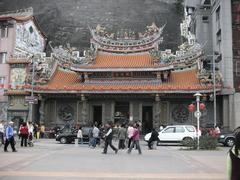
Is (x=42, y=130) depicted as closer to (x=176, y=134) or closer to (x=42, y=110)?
(x=42, y=110)

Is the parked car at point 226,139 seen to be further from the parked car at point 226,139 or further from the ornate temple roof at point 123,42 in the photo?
the ornate temple roof at point 123,42

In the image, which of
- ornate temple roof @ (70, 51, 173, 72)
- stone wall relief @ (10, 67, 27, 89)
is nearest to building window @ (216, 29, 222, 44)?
ornate temple roof @ (70, 51, 173, 72)

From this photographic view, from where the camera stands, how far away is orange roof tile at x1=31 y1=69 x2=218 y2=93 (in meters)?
35.5

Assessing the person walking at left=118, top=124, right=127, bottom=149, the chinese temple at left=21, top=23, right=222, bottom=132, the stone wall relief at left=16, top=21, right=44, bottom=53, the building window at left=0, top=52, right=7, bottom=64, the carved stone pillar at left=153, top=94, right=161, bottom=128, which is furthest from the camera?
the stone wall relief at left=16, top=21, right=44, bottom=53

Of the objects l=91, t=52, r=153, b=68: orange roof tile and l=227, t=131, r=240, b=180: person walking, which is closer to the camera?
l=227, t=131, r=240, b=180: person walking

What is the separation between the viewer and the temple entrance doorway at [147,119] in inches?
1522

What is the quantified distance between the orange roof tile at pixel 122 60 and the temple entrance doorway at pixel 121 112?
3926 mm

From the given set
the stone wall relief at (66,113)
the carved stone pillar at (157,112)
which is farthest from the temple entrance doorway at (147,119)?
the stone wall relief at (66,113)

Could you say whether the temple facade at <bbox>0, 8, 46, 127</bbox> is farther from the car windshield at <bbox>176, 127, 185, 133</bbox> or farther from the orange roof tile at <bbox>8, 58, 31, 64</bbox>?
the car windshield at <bbox>176, 127, 185, 133</bbox>

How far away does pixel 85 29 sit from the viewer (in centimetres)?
7244

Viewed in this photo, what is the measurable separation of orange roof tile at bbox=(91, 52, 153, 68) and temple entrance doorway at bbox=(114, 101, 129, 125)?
3926 mm

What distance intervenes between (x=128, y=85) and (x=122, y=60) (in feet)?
11.5

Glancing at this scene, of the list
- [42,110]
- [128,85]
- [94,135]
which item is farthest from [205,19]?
[94,135]

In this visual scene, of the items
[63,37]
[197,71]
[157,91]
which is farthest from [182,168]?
[63,37]
